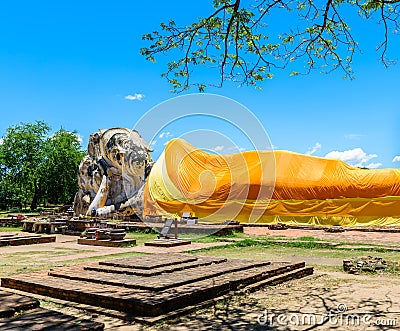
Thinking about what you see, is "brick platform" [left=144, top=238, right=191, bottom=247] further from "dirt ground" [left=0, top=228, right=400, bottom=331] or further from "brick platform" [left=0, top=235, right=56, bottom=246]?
"dirt ground" [left=0, top=228, right=400, bottom=331]

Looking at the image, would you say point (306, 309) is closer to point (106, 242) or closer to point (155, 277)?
point (155, 277)

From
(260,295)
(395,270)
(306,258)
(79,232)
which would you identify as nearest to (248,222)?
(79,232)

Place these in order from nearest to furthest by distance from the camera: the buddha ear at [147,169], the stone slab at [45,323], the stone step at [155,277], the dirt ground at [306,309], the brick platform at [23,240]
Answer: the stone slab at [45,323] < the dirt ground at [306,309] < the stone step at [155,277] < the brick platform at [23,240] < the buddha ear at [147,169]

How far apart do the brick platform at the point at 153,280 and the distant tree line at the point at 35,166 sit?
33.5m

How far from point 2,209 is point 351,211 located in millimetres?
33304

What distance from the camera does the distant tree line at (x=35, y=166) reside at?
39219 millimetres

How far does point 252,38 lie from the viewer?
6.86m

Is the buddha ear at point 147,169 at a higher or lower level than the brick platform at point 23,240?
higher

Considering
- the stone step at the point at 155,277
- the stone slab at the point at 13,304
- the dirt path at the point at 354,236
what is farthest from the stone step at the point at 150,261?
the dirt path at the point at 354,236

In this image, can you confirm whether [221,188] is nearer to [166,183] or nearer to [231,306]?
[166,183]

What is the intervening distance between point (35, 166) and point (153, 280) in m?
35.8

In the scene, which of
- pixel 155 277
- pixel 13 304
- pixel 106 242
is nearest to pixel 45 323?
pixel 13 304

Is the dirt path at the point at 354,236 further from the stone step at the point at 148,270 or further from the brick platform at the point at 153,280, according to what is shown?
the stone step at the point at 148,270

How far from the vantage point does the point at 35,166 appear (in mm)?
39531
